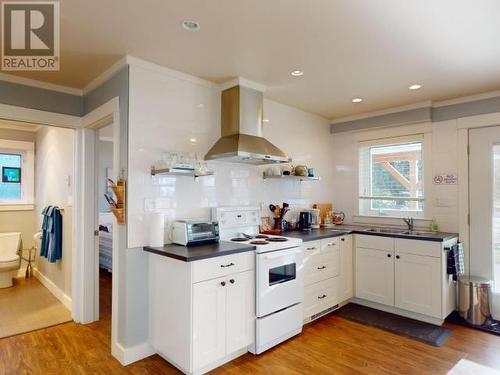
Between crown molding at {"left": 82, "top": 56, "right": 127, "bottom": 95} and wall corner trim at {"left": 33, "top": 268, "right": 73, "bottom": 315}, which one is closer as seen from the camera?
crown molding at {"left": 82, "top": 56, "right": 127, "bottom": 95}

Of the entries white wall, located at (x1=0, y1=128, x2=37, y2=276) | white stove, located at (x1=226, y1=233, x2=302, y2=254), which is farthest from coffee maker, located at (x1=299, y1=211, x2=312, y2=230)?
white wall, located at (x1=0, y1=128, x2=37, y2=276)

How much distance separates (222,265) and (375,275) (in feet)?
6.97

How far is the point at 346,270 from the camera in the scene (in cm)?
372

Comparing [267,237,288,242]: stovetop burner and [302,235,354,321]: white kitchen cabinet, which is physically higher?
[267,237,288,242]: stovetop burner

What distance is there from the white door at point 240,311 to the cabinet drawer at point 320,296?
80 cm

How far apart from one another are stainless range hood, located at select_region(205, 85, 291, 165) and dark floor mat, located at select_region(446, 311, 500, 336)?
2.49 meters

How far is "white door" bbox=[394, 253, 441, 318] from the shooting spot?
126 inches

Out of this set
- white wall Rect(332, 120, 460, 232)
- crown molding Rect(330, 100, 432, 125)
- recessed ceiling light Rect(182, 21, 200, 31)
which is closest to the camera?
recessed ceiling light Rect(182, 21, 200, 31)

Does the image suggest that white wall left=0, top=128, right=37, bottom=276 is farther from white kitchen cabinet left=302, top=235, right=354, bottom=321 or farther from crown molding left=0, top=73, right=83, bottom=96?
white kitchen cabinet left=302, top=235, right=354, bottom=321

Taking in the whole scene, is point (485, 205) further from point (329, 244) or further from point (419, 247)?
point (329, 244)

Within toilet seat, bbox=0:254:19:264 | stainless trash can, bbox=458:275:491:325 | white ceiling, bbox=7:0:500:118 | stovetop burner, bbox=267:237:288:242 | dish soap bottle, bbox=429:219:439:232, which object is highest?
white ceiling, bbox=7:0:500:118

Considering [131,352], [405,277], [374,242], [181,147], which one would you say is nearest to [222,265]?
[131,352]

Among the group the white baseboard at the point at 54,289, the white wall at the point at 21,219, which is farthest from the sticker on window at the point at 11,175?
the white baseboard at the point at 54,289

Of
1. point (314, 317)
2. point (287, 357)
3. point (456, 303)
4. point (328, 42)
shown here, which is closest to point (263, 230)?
point (314, 317)
